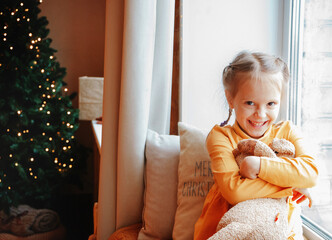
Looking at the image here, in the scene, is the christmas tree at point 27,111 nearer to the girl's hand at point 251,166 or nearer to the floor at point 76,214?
the floor at point 76,214

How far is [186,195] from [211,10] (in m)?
0.93

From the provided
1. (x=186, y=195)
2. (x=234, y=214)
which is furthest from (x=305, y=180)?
(x=186, y=195)

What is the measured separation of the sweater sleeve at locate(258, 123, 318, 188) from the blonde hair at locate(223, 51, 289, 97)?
25cm

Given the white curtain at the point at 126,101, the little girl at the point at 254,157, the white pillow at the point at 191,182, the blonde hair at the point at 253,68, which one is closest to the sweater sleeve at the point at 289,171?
the little girl at the point at 254,157

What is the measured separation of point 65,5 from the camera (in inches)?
144

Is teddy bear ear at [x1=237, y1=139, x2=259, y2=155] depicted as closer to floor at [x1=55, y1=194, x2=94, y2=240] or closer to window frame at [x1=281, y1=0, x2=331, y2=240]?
window frame at [x1=281, y1=0, x2=331, y2=240]

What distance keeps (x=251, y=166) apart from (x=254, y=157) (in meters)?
0.03

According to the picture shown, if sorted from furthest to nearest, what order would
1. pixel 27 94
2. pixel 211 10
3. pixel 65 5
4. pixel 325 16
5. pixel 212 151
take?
pixel 65 5 → pixel 27 94 → pixel 211 10 → pixel 325 16 → pixel 212 151

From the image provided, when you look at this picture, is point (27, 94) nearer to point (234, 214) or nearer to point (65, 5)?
point (65, 5)

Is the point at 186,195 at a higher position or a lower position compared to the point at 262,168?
lower

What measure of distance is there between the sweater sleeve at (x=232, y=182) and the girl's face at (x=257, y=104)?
0.09 meters

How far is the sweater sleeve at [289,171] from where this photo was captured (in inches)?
36.1

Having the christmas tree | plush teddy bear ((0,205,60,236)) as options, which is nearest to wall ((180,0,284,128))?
the christmas tree

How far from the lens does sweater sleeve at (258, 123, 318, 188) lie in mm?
918
